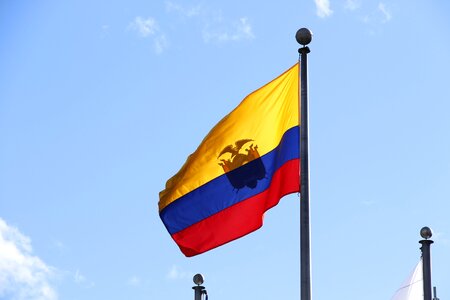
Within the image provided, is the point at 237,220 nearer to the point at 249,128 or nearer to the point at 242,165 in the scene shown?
the point at 242,165

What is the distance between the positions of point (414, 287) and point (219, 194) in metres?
4.43

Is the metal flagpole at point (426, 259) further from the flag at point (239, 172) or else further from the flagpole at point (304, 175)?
the flagpole at point (304, 175)

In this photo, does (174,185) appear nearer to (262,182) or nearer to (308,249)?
(262,182)

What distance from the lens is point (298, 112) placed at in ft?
56.2

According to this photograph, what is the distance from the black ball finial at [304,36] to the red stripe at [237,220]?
180 cm

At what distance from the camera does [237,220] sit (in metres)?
17.4

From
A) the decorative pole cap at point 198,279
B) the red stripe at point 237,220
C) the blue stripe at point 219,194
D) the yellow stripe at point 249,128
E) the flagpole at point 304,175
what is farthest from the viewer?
the decorative pole cap at point 198,279

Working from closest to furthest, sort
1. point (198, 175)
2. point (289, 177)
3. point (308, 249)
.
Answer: point (308, 249), point (289, 177), point (198, 175)

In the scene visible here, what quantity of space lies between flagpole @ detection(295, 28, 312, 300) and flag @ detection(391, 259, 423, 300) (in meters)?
4.61

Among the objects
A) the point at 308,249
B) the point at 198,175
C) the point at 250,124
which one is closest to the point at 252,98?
the point at 250,124

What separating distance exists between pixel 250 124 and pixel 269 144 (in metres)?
0.45

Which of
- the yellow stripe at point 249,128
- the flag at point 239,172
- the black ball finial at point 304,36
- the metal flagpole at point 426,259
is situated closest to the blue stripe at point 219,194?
the flag at point 239,172

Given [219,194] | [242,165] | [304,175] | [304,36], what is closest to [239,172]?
[242,165]

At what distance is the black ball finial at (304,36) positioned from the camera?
1695 cm
